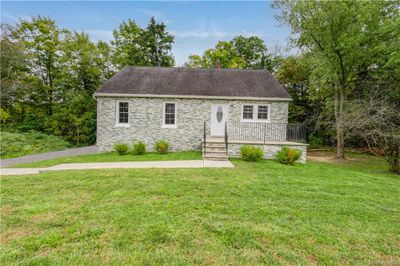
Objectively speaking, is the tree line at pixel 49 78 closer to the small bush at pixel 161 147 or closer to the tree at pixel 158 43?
the tree at pixel 158 43

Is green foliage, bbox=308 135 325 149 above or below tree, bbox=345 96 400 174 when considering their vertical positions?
below

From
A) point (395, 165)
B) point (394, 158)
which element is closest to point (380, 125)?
point (394, 158)

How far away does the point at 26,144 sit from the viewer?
1372cm

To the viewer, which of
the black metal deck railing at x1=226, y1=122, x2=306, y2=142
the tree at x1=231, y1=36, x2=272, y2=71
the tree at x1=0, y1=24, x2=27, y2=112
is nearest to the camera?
the black metal deck railing at x1=226, y1=122, x2=306, y2=142

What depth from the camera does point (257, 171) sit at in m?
7.12

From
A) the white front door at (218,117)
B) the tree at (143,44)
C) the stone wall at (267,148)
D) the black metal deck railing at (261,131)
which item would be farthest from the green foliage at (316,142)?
the tree at (143,44)

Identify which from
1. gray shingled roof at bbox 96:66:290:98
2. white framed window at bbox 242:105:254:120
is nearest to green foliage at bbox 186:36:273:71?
gray shingled roof at bbox 96:66:290:98

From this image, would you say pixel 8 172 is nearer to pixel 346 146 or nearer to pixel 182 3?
pixel 182 3

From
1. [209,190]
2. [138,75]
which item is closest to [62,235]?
[209,190]

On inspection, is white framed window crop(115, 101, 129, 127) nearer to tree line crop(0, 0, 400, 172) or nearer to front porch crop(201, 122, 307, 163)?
front porch crop(201, 122, 307, 163)

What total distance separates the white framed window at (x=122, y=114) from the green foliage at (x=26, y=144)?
5.73 metres

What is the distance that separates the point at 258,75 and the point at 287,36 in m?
2.96

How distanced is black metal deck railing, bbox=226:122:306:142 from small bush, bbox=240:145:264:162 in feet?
8.34

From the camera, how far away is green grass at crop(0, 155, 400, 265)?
2.62 metres
